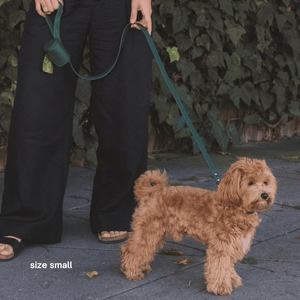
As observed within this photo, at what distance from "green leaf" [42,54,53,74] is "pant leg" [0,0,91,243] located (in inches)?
1.0

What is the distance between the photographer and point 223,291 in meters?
2.13

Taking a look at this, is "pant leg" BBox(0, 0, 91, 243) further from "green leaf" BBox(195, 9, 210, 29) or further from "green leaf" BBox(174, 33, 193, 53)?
"green leaf" BBox(195, 9, 210, 29)

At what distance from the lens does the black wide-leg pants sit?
2684 millimetres

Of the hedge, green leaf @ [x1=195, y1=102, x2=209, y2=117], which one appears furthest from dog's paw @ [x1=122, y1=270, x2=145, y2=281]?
green leaf @ [x1=195, y1=102, x2=209, y2=117]

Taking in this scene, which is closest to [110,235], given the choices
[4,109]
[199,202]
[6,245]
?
[6,245]

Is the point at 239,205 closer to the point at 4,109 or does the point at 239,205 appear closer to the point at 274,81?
the point at 4,109

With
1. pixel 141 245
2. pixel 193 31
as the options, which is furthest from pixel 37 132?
pixel 193 31

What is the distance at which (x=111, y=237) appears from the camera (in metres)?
2.85

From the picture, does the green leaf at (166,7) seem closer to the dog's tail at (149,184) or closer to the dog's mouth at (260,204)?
the dog's tail at (149,184)

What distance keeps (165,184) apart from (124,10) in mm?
1094

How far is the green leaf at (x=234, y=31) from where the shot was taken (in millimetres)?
5688

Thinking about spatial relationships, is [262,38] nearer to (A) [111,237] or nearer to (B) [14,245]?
(A) [111,237]

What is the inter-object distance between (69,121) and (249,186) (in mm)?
1246

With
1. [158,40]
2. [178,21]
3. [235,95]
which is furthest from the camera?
[235,95]
